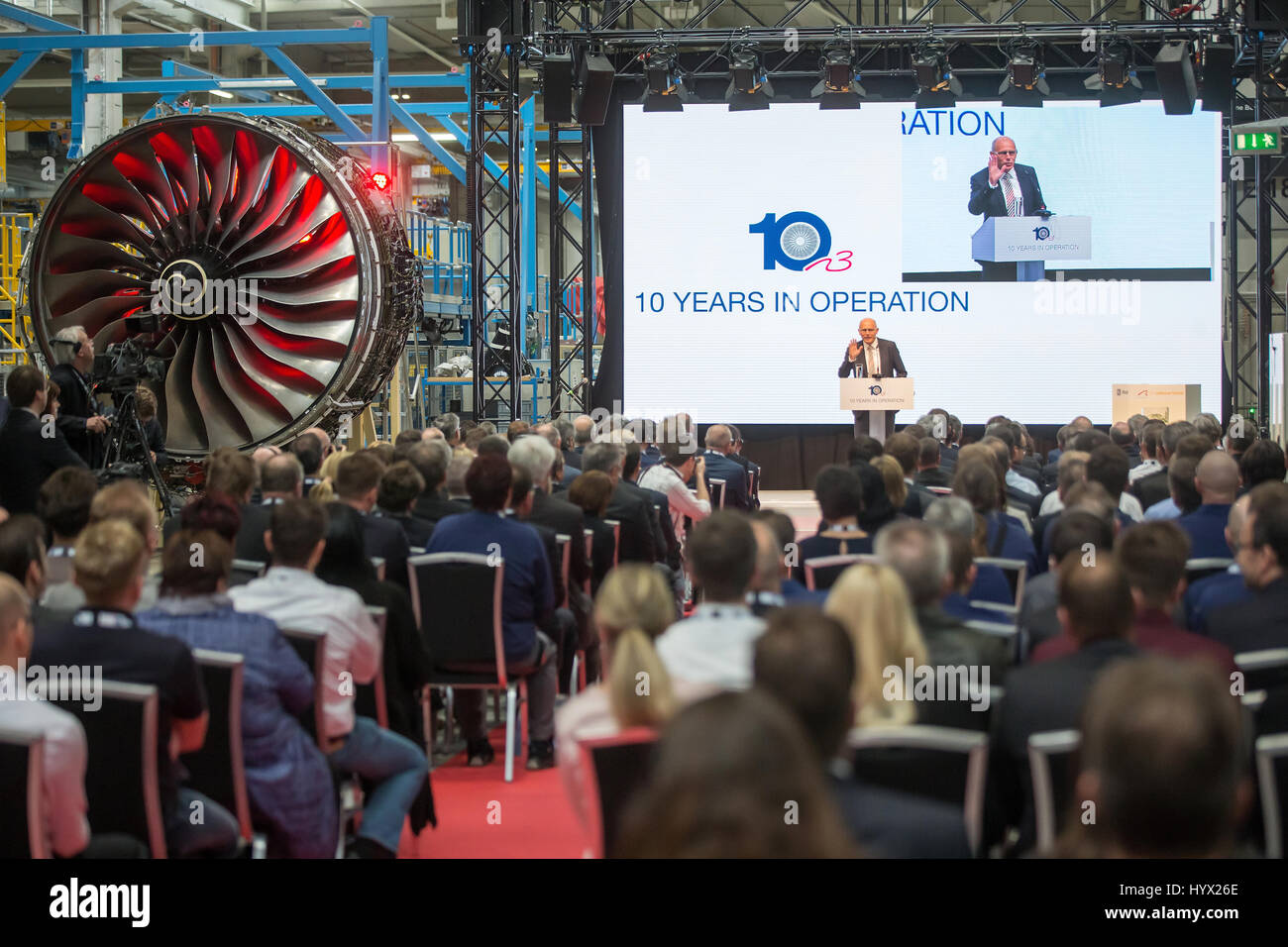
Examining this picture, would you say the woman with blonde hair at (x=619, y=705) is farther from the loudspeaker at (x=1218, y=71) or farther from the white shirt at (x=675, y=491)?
the loudspeaker at (x=1218, y=71)

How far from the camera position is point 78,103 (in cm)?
1130

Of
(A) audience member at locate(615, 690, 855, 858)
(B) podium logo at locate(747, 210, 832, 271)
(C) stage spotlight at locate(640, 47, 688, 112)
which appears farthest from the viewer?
(B) podium logo at locate(747, 210, 832, 271)

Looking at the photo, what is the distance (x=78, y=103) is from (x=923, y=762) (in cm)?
1123

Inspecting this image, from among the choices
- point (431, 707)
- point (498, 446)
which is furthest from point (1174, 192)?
point (431, 707)

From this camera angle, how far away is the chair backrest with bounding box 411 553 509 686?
4.05 meters

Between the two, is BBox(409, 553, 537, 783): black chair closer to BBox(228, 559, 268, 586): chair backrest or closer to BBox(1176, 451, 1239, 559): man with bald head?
BBox(228, 559, 268, 586): chair backrest

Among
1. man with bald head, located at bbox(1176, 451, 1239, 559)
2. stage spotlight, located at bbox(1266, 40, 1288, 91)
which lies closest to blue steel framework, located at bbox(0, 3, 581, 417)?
stage spotlight, located at bbox(1266, 40, 1288, 91)

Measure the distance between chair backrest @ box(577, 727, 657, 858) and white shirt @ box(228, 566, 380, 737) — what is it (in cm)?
108

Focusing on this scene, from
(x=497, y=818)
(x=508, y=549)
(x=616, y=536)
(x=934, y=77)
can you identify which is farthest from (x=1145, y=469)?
(x=934, y=77)

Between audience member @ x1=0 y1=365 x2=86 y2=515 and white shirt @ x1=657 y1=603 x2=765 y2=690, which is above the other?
audience member @ x1=0 y1=365 x2=86 y2=515

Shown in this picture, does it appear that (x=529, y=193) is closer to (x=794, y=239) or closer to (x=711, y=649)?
(x=794, y=239)

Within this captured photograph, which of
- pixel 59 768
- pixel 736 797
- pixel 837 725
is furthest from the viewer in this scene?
pixel 59 768
